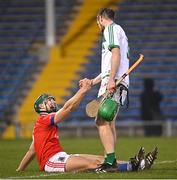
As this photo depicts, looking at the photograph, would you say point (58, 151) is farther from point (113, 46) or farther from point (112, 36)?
point (112, 36)

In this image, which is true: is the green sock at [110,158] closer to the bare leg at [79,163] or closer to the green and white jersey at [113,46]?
the bare leg at [79,163]

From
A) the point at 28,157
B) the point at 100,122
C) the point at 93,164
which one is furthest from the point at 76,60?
the point at 93,164

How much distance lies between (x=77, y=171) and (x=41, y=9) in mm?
20148

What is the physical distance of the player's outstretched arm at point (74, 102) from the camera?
11508 mm

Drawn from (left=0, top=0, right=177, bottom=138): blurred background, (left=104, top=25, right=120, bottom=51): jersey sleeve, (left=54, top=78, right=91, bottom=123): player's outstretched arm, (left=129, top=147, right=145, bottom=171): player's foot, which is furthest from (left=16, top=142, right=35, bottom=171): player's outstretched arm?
(left=0, top=0, right=177, bottom=138): blurred background

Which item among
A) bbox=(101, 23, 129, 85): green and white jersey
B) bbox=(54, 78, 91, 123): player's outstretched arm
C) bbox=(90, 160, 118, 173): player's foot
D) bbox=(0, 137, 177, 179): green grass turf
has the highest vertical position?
bbox=(101, 23, 129, 85): green and white jersey

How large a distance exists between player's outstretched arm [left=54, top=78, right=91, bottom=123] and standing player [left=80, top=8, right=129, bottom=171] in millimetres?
285

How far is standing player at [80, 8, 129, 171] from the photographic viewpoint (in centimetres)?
1159

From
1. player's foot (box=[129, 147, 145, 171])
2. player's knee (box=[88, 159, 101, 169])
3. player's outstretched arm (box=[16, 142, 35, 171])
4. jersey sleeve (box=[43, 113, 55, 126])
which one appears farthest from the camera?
player's outstretched arm (box=[16, 142, 35, 171])

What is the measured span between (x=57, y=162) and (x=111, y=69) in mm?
1287

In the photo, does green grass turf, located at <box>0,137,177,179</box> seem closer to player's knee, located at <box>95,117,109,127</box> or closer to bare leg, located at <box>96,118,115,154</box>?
bare leg, located at <box>96,118,115,154</box>

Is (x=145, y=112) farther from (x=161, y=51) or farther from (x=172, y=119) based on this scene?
(x=161, y=51)

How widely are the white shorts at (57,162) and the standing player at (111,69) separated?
453 millimetres

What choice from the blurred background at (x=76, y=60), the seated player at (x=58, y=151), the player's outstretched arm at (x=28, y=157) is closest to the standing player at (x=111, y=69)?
the seated player at (x=58, y=151)
